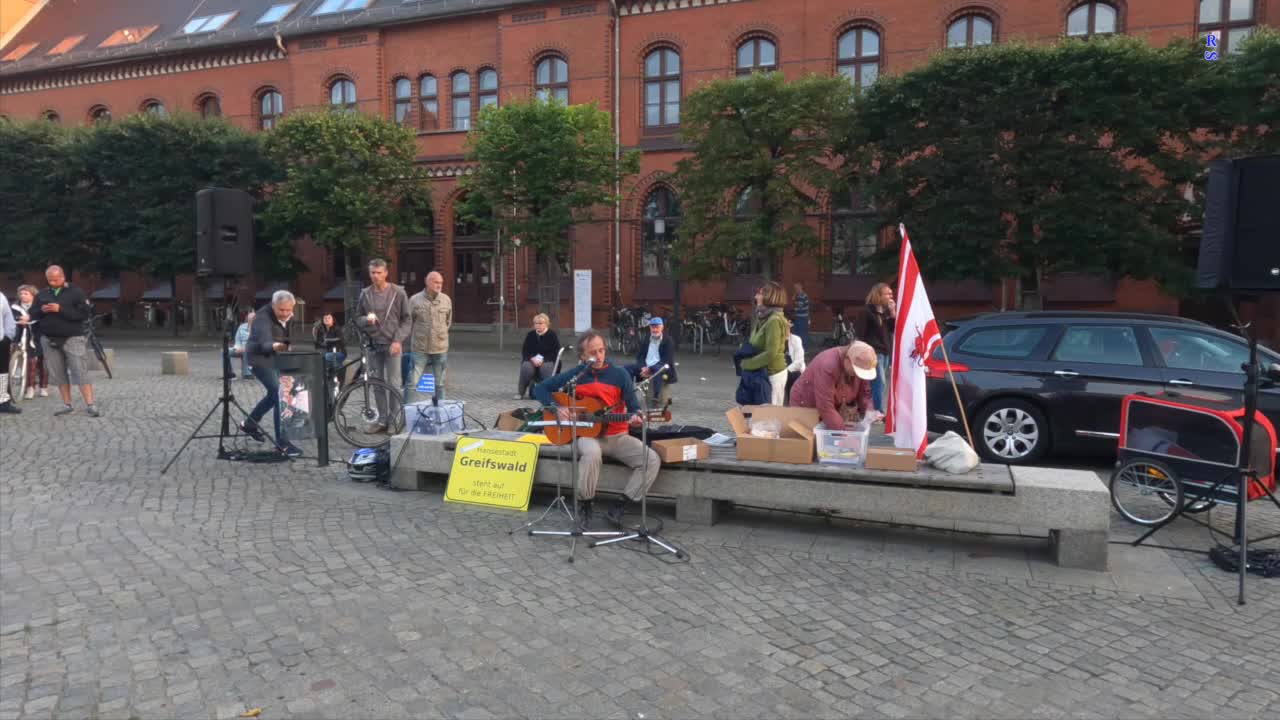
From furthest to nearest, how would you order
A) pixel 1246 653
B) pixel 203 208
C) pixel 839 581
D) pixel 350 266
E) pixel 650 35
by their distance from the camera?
pixel 350 266, pixel 650 35, pixel 203 208, pixel 839 581, pixel 1246 653

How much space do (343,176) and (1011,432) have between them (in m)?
23.2

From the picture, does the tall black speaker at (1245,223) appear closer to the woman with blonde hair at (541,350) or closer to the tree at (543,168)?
the woman with blonde hair at (541,350)

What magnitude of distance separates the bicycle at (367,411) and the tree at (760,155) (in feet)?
42.7

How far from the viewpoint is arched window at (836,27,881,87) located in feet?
84.0

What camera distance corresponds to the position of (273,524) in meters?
6.26

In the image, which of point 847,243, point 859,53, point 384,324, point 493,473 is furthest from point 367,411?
point 859,53

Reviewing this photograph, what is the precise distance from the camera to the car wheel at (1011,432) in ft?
27.8

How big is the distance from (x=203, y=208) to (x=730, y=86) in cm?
1463

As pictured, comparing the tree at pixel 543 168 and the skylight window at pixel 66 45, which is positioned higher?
the skylight window at pixel 66 45

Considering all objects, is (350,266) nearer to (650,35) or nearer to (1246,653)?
(650,35)

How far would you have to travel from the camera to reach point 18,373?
42.9ft

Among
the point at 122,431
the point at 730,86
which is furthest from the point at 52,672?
the point at 730,86

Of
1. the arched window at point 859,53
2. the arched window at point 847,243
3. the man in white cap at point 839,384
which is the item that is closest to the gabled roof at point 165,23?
the arched window at point 859,53

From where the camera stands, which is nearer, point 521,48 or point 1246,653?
point 1246,653
